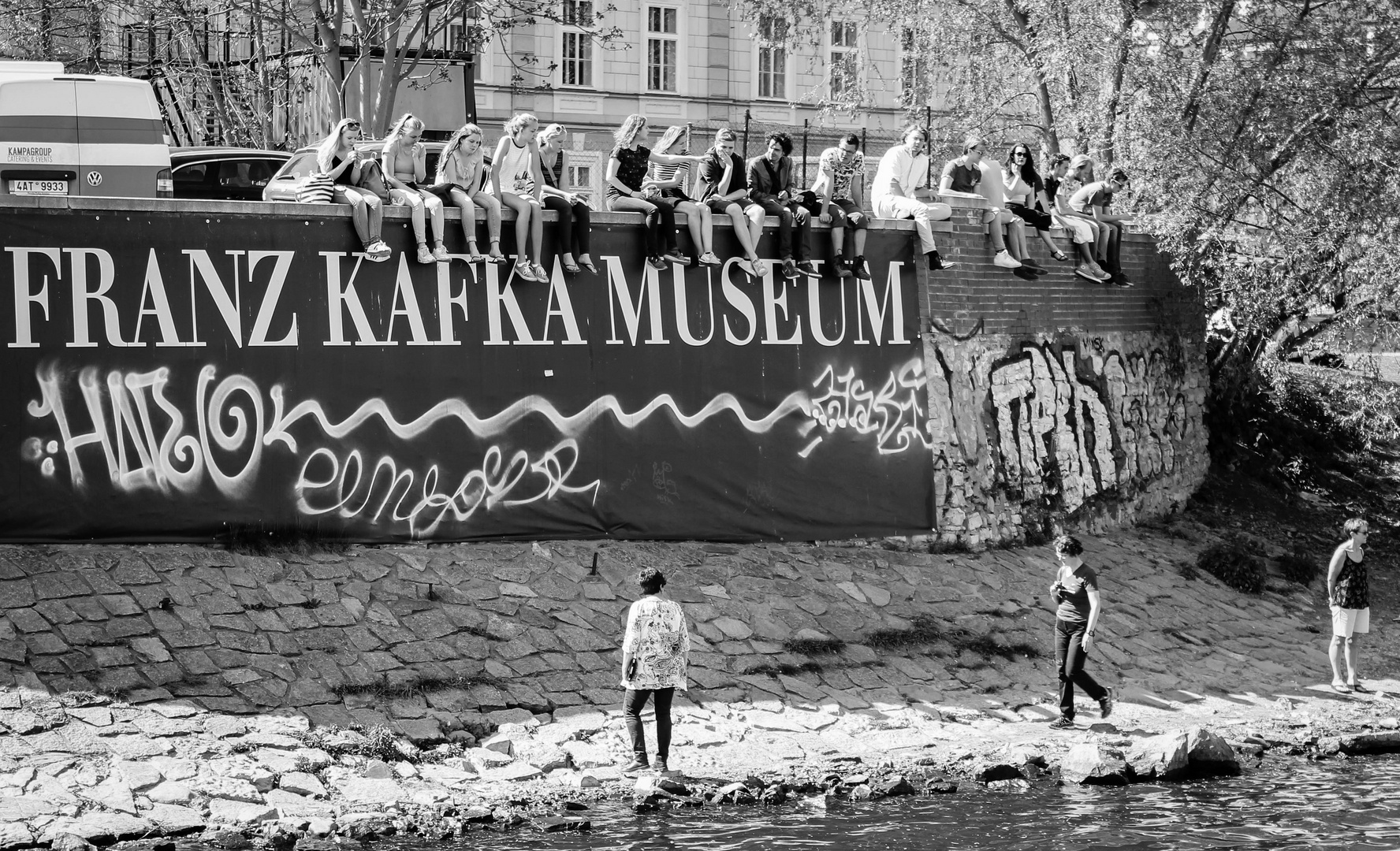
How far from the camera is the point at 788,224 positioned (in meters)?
15.9

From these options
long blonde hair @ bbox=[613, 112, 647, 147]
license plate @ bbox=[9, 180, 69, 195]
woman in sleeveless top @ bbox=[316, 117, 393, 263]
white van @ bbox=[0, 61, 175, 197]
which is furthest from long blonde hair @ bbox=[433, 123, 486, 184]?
license plate @ bbox=[9, 180, 69, 195]

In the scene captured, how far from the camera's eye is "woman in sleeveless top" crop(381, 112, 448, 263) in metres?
13.8

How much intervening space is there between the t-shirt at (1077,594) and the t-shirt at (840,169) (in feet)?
16.6

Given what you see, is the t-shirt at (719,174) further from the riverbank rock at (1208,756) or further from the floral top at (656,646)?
the riverbank rock at (1208,756)

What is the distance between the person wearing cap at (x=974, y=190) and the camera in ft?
58.1

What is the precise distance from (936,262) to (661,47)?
62.8ft

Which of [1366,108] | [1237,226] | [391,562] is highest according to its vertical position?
[1366,108]

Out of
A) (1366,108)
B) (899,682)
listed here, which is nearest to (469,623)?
(899,682)

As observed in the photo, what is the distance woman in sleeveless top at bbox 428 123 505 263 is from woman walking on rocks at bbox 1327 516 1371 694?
858 cm

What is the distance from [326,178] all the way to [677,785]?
20.4ft

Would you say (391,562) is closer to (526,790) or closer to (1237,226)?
(526,790)

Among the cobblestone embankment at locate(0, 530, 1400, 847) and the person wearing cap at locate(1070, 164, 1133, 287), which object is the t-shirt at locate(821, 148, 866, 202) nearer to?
the person wearing cap at locate(1070, 164, 1133, 287)

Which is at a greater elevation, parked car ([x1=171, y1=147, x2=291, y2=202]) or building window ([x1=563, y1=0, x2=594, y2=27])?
building window ([x1=563, y1=0, x2=594, y2=27])

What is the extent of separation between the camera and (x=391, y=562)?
1347 centimetres
